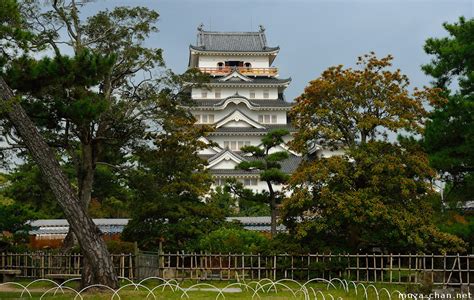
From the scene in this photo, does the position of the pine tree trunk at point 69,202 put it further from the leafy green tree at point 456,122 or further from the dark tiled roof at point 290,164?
the dark tiled roof at point 290,164

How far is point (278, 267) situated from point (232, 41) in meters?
35.7

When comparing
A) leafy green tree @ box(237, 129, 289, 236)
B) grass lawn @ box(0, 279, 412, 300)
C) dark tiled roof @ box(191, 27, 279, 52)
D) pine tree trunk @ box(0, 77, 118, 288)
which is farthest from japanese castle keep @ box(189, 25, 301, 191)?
pine tree trunk @ box(0, 77, 118, 288)

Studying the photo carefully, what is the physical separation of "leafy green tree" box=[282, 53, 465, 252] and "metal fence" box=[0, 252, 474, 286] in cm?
55

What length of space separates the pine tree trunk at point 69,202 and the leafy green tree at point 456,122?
329 inches

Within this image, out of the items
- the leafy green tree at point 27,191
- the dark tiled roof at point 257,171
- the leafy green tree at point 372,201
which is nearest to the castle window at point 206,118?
the dark tiled roof at point 257,171

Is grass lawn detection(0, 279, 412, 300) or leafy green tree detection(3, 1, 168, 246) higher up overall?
leafy green tree detection(3, 1, 168, 246)

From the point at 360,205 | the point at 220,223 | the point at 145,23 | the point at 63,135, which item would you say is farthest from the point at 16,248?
the point at 360,205

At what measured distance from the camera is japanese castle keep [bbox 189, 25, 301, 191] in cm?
4094

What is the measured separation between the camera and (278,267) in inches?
616

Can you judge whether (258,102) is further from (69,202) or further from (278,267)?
(69,202)

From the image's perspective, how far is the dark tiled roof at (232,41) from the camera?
4762 centimetres

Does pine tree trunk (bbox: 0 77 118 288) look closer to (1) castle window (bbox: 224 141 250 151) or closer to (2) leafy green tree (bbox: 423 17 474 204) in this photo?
(2) leafy green tree (bbox: 423 17 474 204)

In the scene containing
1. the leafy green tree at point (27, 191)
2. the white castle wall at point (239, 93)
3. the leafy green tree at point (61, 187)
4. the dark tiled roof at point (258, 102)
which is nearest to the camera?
the leafy green tree at point (61, 187)

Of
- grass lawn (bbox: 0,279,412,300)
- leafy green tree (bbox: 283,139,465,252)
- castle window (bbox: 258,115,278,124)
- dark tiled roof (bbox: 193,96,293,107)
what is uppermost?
Answer: dark tiled roof (bbox: 193,96,293,107)
